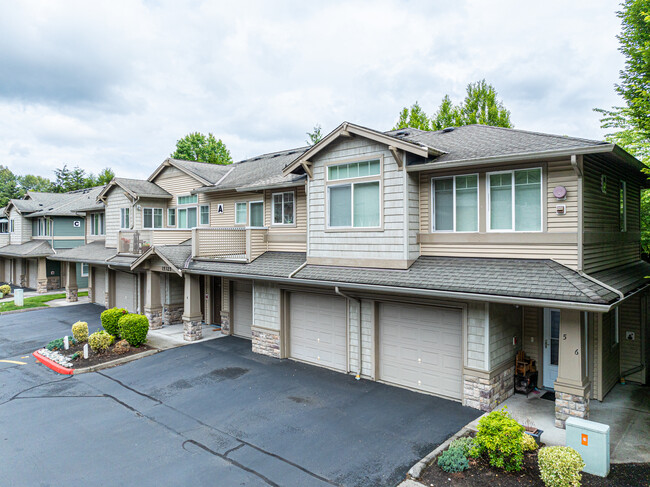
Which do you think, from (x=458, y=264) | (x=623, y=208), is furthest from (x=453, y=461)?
(x=623, y=208)

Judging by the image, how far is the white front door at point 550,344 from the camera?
31.2 feet

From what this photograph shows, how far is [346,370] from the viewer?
437 inches

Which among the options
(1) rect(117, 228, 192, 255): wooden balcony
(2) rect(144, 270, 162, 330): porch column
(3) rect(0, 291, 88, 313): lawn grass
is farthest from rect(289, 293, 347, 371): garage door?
(3) rect(0, 291, 88, 313): lawn grass

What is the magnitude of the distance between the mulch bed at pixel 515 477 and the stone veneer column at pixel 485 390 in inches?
82.2

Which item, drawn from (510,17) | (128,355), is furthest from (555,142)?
(128,355)

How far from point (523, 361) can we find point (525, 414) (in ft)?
5.23

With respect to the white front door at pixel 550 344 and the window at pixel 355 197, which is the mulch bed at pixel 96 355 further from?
the white front door at pixel 550 344

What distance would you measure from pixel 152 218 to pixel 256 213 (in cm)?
707

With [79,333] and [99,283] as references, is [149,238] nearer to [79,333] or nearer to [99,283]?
[79,333]

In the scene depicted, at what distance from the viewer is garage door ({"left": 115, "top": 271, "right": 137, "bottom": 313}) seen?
19391 millimetres

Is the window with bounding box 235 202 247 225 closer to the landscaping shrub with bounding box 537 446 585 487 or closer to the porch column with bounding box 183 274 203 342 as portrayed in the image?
the porch column with bounding box 183 274 203 342

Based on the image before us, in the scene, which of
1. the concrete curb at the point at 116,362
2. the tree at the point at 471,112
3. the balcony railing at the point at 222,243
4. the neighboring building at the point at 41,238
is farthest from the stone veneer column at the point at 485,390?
the neighboring building at the point at 41,238

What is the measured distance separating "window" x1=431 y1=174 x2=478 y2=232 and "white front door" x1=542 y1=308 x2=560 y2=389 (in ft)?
10.00

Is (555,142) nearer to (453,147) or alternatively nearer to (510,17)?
(453,147)
